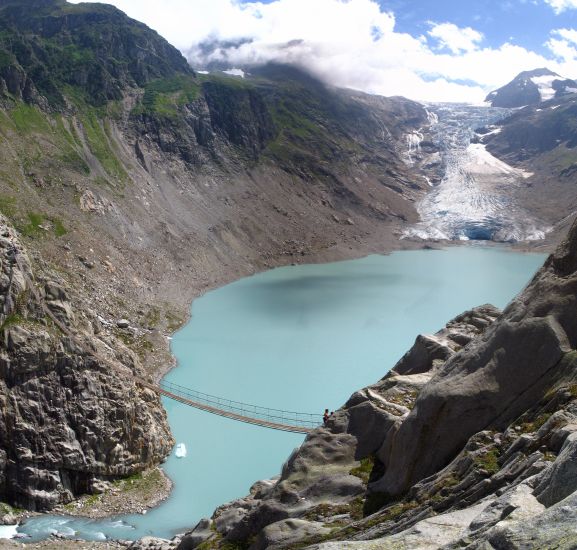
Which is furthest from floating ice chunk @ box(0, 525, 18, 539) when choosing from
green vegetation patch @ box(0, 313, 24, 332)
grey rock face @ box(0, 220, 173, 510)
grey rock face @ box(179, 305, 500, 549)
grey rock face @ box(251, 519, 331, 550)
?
grey rock face @ box(251, 519, 331, 550)

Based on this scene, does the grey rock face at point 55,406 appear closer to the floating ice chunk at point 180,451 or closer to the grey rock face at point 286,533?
the floating ice chunk at point 180,451

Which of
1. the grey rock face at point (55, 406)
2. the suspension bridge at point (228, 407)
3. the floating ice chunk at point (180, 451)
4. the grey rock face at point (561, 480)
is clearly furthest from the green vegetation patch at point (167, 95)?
the grey rock face at point (561, 480)

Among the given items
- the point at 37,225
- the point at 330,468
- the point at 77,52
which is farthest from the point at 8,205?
the point at 77,52

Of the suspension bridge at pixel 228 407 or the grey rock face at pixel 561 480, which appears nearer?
the grey rock face at pixel 561 480

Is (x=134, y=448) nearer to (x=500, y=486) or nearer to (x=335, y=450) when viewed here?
(x=335, y=450)

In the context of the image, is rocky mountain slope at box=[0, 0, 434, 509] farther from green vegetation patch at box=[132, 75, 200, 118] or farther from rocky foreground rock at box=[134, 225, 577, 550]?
rocky foreground rock at box=[134, 225, 577, 550]

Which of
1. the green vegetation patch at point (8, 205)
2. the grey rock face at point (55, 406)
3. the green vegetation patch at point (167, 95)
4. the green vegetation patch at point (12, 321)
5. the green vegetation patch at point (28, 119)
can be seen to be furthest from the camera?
the green vegetation patch at point (167, 95)
